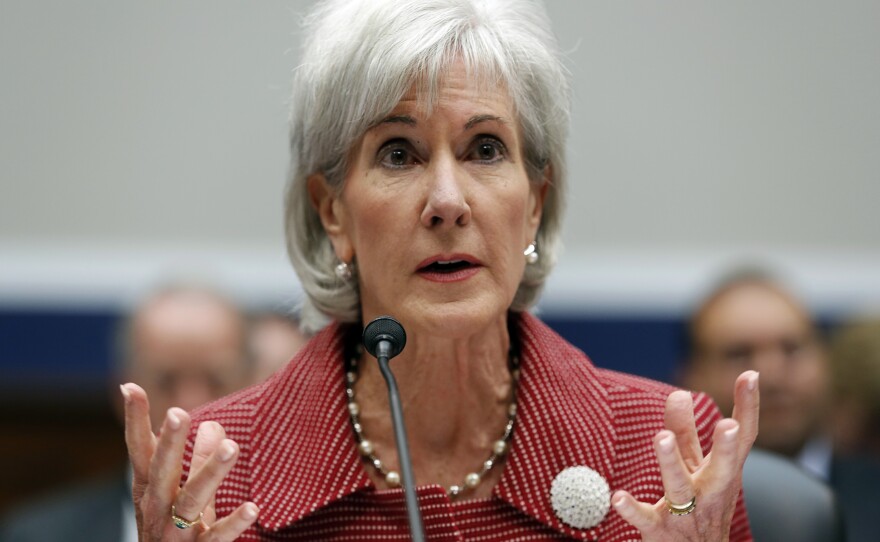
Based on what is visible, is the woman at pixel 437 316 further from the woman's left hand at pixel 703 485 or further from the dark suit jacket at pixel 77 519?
the dark suit jacket at pixel 77 519

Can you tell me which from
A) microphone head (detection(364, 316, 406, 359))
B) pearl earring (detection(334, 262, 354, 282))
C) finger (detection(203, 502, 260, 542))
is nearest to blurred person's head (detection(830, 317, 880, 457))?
pearl earring (detection(334, 262, 354, 282))

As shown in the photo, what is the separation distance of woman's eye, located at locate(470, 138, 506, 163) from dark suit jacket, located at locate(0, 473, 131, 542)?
1.76m

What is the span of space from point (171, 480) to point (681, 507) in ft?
2.38

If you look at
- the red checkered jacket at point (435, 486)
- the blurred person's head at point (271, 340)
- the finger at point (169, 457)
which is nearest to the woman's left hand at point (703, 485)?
the red checkered jacket at point (435, 486)

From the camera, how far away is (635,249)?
17.0 feet

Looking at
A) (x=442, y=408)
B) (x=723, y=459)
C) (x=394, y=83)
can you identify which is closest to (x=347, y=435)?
(x=442, y=408)

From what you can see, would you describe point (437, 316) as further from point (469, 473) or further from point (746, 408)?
point (746, 408)

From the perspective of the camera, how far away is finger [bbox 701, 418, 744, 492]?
194cm

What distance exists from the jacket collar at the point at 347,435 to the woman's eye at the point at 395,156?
15.7 inches

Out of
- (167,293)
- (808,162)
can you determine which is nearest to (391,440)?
(167,293)

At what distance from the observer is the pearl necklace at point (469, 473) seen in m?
2.40

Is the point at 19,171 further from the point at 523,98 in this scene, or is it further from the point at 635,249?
the point at 523,98

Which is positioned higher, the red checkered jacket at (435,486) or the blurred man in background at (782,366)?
the red checkered jacket at (435,486)

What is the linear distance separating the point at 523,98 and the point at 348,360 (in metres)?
0.59
